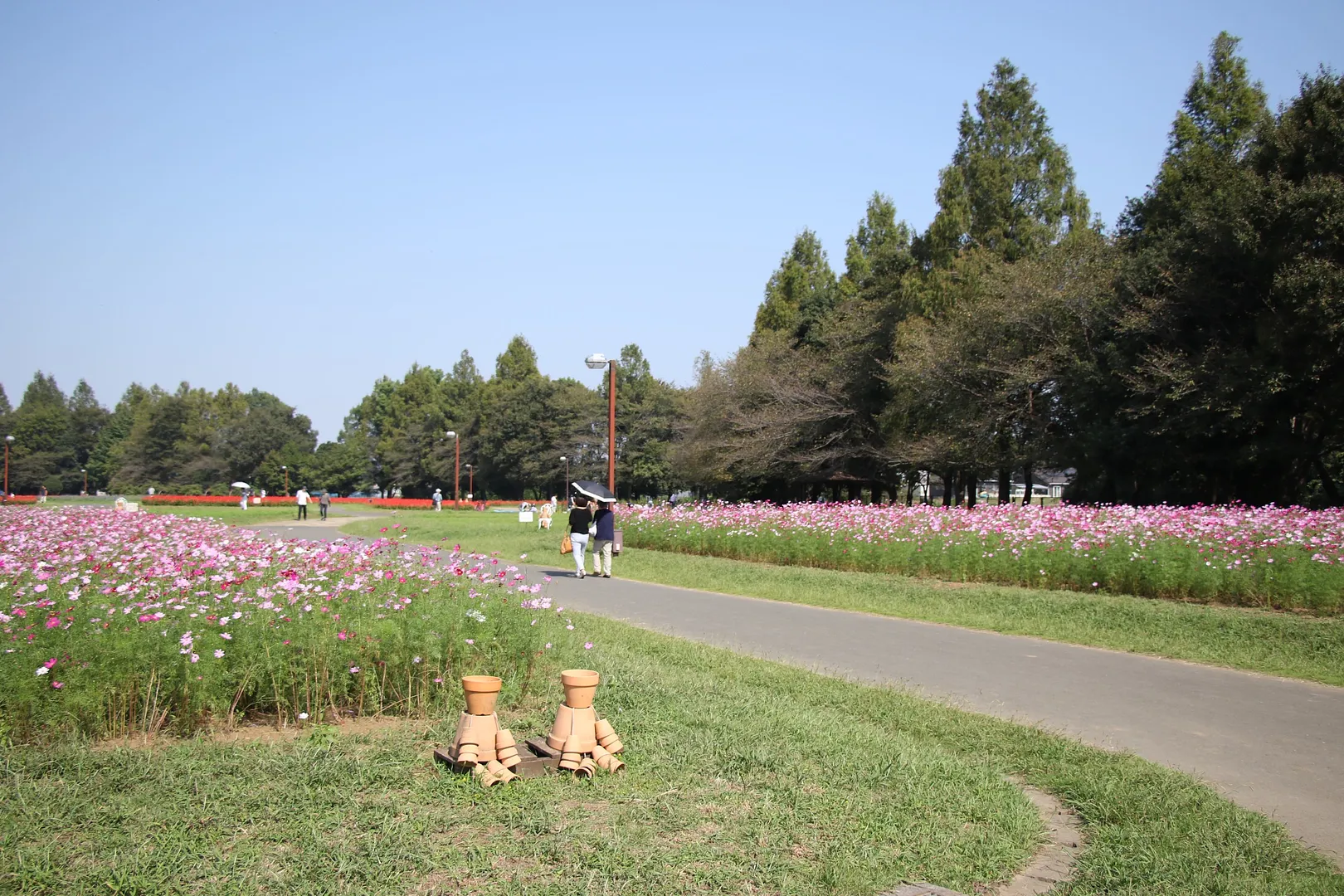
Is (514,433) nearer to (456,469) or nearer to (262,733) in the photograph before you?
(456,469)

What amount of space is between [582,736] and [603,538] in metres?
12.9

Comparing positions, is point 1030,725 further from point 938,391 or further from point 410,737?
point 938,391

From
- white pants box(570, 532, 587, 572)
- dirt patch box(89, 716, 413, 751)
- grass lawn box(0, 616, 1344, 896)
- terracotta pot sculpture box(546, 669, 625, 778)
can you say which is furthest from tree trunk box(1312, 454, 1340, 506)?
dirt patch box(89, 716, 413, 751)

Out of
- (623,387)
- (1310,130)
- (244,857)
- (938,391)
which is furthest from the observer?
(623,387)

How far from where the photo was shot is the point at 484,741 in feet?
16.6

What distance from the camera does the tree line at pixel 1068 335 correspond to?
807 inches

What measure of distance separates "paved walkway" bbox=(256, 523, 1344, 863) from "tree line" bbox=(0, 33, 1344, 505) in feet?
43.5

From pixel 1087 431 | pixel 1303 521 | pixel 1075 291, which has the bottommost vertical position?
pixel 1303 521

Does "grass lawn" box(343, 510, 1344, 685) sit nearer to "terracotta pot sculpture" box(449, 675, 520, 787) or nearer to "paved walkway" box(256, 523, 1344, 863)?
"paved walkway" box(256, 523, 1344, 863)

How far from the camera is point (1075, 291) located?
1045 inches

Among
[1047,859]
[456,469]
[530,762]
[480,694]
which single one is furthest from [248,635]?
[456,469]

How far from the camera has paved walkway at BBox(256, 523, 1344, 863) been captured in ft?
19.0

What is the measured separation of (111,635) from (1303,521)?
1450 centimetres

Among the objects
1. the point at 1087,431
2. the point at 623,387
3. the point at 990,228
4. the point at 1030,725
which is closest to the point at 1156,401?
the point at 1087,431
